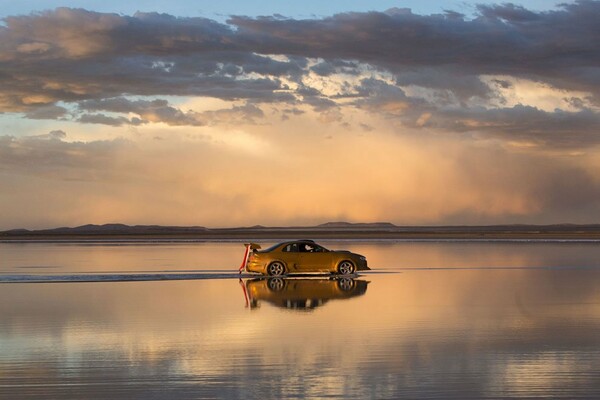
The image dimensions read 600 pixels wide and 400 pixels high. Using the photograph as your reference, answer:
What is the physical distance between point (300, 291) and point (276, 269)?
7.54 m

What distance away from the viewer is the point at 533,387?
1154 cm

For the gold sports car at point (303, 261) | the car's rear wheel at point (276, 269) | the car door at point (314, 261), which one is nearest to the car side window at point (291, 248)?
the gold sports car at point (303, 261)

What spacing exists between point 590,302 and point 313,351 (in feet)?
35.6

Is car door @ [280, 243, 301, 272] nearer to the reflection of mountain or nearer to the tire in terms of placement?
the reflection of mountain

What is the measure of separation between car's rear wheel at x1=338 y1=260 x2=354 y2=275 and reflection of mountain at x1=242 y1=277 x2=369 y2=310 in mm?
1452

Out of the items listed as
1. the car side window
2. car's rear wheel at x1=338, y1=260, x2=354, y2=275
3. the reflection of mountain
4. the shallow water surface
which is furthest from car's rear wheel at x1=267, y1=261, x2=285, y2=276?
the shallow water surface

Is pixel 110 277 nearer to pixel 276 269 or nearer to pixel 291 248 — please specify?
pixel 276 269

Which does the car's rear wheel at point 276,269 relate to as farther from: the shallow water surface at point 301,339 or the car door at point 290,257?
the shallow water surface at point 301,339

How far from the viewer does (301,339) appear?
1603 cm

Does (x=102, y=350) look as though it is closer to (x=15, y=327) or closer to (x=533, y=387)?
(x=15, y=327)

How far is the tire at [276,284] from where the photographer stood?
94.2 feet

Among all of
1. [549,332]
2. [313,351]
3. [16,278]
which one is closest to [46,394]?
[313,351]

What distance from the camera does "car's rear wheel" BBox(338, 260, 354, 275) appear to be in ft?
116

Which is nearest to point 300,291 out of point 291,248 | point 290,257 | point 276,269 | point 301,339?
point 276,269
